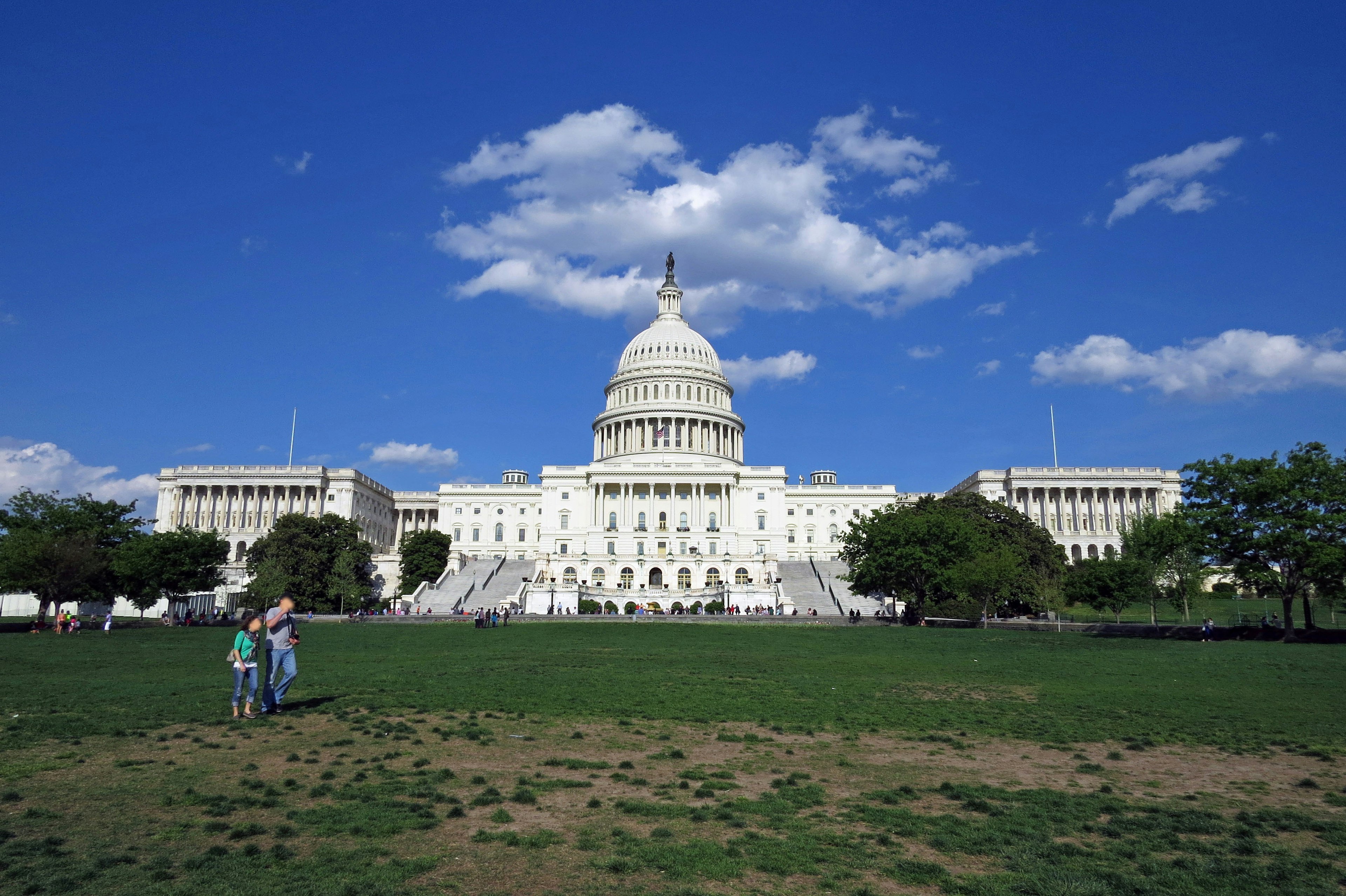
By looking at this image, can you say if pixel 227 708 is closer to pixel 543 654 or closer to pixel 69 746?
pixel 69 746

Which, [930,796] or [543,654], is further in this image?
[543,654]

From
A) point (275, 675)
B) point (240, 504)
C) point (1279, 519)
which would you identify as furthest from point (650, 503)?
point (275, 675)

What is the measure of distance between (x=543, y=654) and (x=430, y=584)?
66.1 m

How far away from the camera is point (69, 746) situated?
13781mm

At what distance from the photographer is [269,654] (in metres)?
17.3

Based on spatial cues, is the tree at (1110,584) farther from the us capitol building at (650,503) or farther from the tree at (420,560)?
the tree at (420,560)

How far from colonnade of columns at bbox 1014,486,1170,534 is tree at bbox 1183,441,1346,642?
259 ft

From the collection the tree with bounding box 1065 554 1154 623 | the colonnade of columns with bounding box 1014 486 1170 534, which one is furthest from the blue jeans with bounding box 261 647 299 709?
the colonnade of columns with bounding box 1014 486 1170 534

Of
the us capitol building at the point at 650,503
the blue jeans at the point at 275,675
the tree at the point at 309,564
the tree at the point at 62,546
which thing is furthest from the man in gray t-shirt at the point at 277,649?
the us capitol building at the point at 650,503

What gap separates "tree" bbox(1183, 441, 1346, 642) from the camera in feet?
142

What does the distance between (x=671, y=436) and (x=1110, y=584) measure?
68.6m

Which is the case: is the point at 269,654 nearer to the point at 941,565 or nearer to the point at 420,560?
the point at 941,565

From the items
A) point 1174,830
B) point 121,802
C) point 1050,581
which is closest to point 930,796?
point 1174,830

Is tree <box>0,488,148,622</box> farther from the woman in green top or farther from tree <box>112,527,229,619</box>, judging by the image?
the woman in green top
